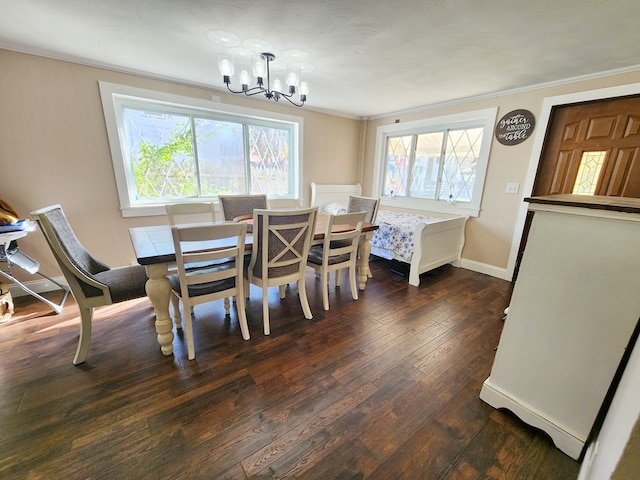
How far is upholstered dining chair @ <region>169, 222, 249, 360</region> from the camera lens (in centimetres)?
151

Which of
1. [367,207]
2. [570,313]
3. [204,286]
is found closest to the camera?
[570,313]

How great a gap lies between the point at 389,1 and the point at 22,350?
3330 mm

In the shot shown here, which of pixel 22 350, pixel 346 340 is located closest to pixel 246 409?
pixel 346 340

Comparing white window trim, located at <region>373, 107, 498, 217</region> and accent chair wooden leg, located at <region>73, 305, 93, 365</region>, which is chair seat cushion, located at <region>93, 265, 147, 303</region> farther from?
white window trim, located at <region>373, 107, 498, 217</region>

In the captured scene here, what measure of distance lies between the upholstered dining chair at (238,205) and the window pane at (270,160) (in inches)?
40.7

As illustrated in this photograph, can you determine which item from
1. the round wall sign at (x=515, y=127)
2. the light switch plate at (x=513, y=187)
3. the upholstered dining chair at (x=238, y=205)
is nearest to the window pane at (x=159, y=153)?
the upholstered dining chair at (x=238, y=205)

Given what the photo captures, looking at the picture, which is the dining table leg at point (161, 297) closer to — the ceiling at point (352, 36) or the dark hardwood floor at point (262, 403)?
→ the dark hardwood floor at point (262, 403)

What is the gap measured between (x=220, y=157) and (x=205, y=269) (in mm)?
2129

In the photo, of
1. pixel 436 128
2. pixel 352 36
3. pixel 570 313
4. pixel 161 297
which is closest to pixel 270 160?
pixel 352 36

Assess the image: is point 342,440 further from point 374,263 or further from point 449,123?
point 449,123

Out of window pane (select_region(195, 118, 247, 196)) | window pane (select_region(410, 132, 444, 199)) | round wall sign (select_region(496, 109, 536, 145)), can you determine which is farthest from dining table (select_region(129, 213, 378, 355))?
round wall sign (select_region(496, 109, 536, 145))

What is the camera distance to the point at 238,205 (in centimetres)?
279

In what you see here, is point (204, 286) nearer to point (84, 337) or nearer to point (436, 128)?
point (84, 337)

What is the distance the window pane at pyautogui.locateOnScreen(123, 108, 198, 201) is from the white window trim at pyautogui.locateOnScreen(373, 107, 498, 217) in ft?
10.1
